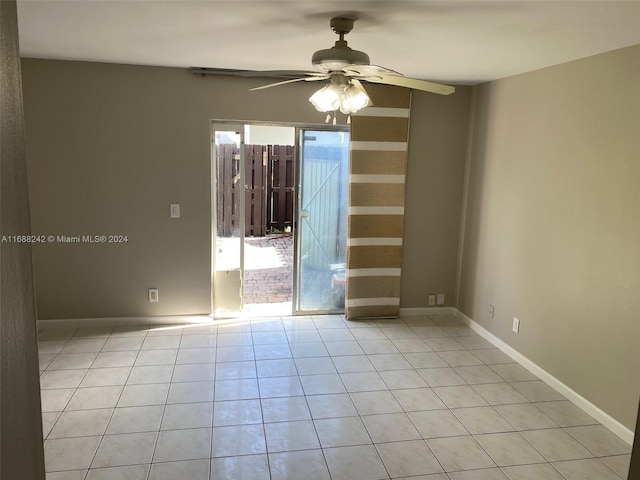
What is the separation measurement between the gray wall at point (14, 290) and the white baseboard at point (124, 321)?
3.77 metres

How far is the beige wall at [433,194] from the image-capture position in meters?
4.55

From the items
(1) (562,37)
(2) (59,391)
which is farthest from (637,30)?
(2) (59,391)

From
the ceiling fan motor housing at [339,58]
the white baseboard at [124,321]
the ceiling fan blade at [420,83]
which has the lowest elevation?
the white baseboard at [124,321]

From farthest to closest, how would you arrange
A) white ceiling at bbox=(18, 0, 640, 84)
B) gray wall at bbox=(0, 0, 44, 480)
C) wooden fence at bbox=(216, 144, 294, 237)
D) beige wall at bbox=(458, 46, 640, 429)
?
wooden fence at bbox=(216, 144, 294, 237), beige wall at bbox=(458, 46, 640, 429), white ceiling at bbox=(18, 0, 640, 84), gray wall at bbox=(0, 0, 44, 480)

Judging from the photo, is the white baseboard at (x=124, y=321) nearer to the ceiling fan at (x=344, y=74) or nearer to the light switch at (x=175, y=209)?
the light switch at (x=175, y=209)

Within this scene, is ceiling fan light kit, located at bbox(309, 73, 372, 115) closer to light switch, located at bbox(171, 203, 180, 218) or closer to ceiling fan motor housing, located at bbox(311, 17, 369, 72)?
ceiling fan motor housing, located at bbox(311, 17, 369, 72)

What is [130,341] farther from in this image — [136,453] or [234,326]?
[136,453]

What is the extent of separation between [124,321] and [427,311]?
2.93 m

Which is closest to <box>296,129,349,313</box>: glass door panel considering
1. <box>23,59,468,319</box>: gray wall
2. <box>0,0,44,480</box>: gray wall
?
<box>23,59,468,319</box>: gray wall

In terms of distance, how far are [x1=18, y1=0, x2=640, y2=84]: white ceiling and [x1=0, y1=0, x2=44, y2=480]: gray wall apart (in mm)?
1766

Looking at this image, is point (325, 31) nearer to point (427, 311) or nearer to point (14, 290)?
point (14, 290)

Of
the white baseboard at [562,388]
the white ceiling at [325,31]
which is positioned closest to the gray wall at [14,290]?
the white ceiling at [325,31]

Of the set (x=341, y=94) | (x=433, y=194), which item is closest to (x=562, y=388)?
(x=433, y=194)

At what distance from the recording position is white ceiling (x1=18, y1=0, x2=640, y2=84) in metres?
2.21
